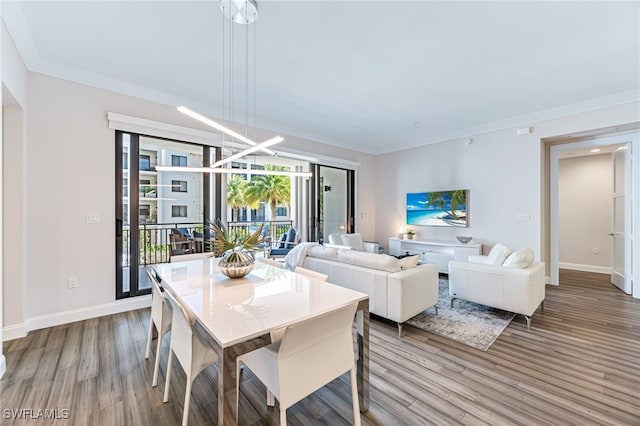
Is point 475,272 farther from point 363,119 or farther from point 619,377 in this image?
point 363,119

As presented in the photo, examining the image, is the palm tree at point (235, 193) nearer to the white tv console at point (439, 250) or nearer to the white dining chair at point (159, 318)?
the white tv console at point (439, 250)

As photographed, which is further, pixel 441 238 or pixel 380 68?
pixel 441 238

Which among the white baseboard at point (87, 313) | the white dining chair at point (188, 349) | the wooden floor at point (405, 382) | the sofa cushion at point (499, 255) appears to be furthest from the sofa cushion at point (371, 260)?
the white baseboard at point (87, 313)

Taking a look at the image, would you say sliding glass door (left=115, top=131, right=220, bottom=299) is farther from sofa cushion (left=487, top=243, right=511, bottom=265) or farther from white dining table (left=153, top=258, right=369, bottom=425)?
sofa cushion (left=487, top=243, right=511, bottom=265)

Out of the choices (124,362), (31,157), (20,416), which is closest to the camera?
(20,416)

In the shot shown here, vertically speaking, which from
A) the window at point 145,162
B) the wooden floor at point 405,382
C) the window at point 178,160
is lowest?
the wooden floor at point 405,382

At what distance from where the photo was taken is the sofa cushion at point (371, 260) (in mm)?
2809

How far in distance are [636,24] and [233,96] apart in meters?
4.09

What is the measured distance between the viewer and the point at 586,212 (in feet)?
18.0

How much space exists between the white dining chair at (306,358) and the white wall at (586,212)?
660 cm

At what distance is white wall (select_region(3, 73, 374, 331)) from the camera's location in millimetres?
2812

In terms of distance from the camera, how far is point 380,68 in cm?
292

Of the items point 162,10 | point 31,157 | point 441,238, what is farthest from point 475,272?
point 31,157

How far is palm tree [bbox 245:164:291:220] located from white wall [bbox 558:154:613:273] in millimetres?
6991
